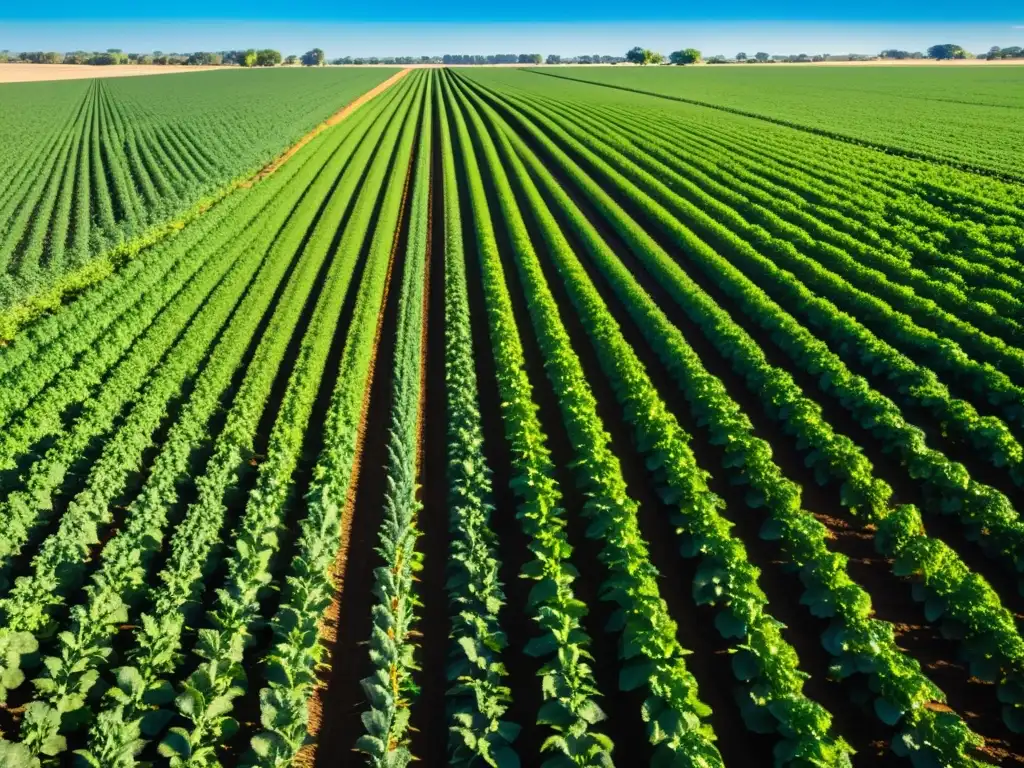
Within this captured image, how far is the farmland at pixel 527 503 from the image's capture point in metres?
9.43

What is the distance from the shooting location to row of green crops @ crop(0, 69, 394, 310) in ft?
99.7

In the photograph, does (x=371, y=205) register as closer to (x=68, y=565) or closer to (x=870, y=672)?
(x=68, y=565)

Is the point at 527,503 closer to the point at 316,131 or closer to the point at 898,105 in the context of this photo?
the point at 316,131

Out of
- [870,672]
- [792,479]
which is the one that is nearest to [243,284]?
[792,479]

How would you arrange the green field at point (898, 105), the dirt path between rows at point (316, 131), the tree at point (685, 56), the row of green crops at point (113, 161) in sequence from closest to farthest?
the row of green crops at point (113, 161) → the dirt path between rows at point (316, 131) → the green field at point (898, 105) → the tree at point (685, 56)

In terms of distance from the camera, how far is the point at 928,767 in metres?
8.40

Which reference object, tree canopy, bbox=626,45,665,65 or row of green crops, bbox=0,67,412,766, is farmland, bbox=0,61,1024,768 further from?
tree canopy, bbox=626,45,665,65

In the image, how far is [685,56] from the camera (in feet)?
609

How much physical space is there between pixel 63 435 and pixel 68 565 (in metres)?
5.22

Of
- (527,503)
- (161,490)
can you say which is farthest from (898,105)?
(161,490)

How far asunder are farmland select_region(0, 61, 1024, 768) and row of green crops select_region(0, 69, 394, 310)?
6.02 metres

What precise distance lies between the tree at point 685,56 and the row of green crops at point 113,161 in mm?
129520

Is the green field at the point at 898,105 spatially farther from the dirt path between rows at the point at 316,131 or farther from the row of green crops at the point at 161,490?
the dirt path between rows at the point at 316,131

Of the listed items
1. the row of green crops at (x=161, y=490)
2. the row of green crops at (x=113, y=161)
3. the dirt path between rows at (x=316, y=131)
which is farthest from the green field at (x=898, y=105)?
the row of green crops at (x=113, y=161)
